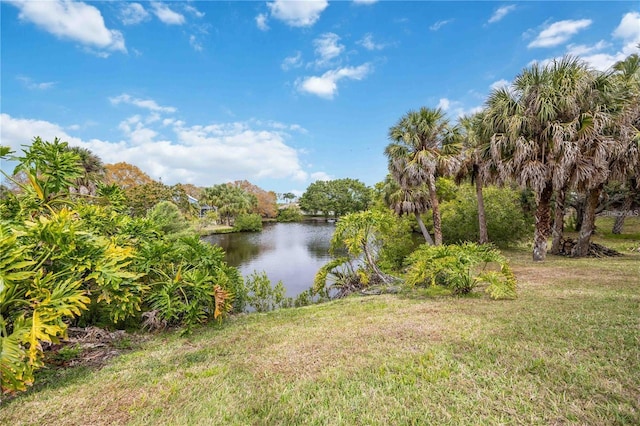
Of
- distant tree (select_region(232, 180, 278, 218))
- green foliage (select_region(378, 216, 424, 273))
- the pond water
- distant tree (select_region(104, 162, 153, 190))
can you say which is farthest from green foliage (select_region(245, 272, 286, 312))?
distant tree (select_region(232, 180, 278, 218))

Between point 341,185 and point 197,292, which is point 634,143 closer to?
point 197,292

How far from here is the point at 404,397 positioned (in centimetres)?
278

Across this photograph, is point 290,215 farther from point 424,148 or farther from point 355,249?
point 355,249

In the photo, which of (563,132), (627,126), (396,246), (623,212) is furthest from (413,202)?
(623,212)

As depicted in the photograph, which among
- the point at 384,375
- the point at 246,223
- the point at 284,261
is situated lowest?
the point at 284,261

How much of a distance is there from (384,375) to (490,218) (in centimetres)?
1664

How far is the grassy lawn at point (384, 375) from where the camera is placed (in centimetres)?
259

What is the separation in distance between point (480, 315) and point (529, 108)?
30.8 feet

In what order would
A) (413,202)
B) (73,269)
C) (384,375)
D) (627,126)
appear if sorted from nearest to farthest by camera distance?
(384,375)
(73,269)
(627,126)
(413,202)

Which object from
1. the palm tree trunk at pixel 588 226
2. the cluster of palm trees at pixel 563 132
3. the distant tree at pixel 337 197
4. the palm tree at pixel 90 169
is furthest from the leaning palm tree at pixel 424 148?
the distant tree at pixel 337 197

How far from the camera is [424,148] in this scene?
14.6m

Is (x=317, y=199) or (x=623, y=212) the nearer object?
(x=623, y=212)

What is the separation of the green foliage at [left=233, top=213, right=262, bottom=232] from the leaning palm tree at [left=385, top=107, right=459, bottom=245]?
111ft

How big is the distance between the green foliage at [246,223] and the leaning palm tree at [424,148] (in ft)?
111
